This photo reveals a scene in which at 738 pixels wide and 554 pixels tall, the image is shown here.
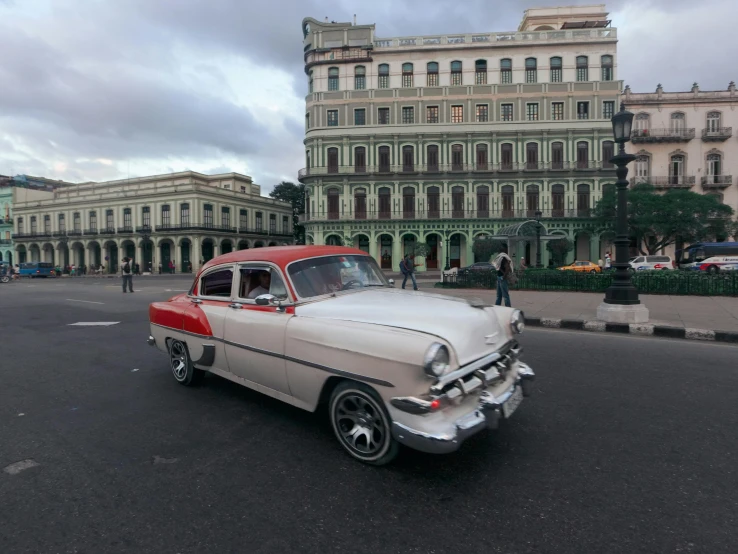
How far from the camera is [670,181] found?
3862cm

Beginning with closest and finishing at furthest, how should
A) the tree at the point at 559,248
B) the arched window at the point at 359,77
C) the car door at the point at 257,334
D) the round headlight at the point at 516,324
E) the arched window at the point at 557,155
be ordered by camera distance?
the car door at the point at 257,334 < the round headlight at the point at 516,324 < the tree at the point at 559,248 < the arched window at the point at 557,155 < the arched window at the point at 359,77

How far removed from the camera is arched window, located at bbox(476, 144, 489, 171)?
129 ft

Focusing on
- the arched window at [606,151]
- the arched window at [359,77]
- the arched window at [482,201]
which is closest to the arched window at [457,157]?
the arched window at [482,201]

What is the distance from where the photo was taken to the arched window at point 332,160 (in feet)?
132

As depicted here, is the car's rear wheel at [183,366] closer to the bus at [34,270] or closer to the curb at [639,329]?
the curb at [639,329]

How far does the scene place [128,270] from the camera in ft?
61.7

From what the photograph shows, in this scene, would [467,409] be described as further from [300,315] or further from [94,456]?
[94,456]

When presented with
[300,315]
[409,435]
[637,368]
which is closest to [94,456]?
[300,315]

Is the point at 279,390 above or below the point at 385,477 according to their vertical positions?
above

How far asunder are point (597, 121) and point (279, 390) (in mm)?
42653

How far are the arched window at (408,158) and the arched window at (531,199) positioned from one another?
10.7 m

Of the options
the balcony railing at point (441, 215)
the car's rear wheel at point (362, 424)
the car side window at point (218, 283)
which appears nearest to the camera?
the car's rear wheel at point (362, 424)

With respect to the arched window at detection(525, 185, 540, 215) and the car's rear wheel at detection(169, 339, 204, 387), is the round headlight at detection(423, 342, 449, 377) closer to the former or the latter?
the car's rear wheel at detection(169, 339, 204, 387)

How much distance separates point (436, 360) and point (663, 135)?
4607 centimetres
